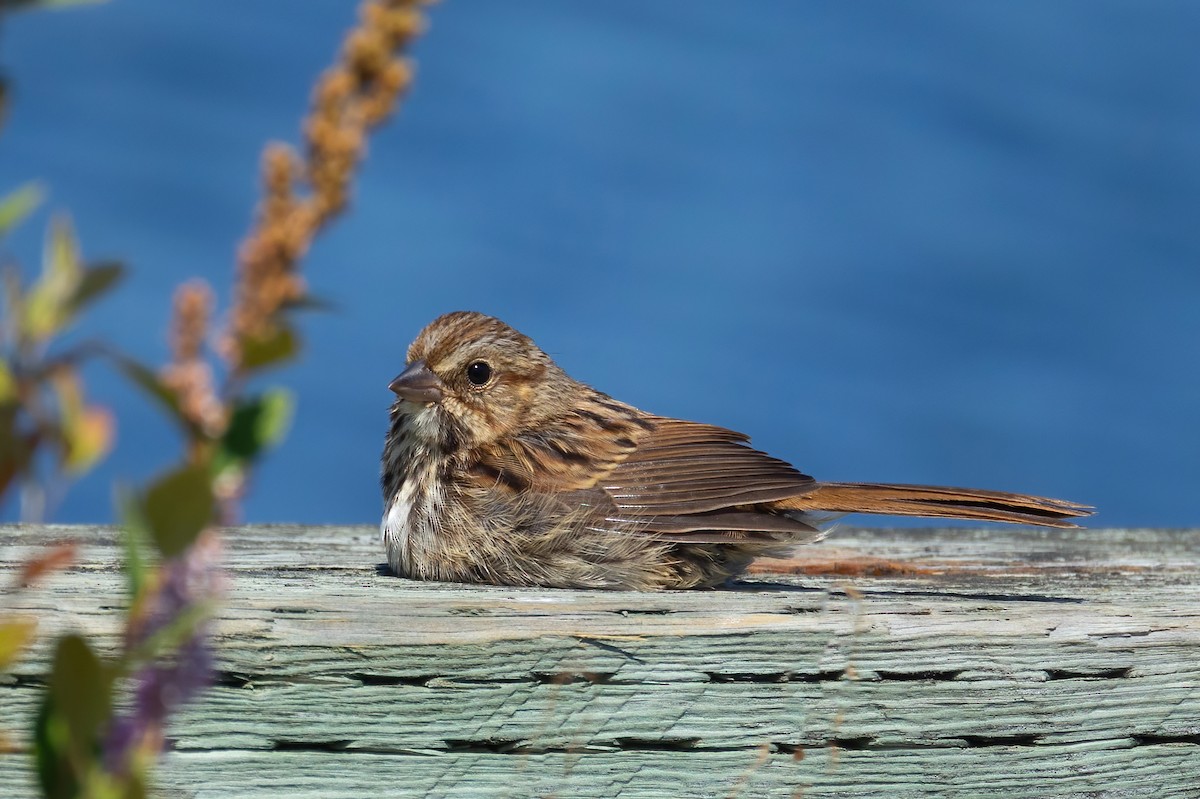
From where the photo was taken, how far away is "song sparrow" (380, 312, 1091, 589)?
11.3 ft

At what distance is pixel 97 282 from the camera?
85cm

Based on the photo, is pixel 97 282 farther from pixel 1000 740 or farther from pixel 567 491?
pixel 567 491

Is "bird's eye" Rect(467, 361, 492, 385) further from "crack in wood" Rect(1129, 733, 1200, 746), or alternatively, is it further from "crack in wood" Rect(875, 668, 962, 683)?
"crack in wood" Rect(1129, 733, 1200, 746)

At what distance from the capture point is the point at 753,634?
237 cm

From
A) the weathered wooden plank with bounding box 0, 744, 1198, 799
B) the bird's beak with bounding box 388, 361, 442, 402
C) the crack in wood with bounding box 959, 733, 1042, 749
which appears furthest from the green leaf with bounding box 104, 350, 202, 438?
the bird's beak with bounding box 388, 361, 442, 402

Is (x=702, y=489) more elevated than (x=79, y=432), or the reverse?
(x=702, y=489)

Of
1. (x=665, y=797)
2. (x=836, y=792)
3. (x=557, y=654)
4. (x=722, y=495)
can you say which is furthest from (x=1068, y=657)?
(x=722, y=495)

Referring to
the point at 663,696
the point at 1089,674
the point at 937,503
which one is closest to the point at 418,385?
the point at 937,503

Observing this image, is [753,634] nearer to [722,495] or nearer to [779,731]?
[779,731]

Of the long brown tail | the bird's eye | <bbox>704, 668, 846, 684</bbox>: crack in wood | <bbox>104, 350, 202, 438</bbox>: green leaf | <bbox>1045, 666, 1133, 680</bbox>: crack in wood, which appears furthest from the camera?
the bird's eye

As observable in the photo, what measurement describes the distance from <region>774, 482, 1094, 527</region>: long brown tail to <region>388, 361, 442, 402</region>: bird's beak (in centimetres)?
102

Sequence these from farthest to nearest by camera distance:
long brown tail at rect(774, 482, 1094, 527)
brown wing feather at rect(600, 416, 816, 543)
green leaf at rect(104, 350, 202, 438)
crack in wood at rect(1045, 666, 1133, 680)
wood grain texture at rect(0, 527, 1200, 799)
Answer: brown wing feather at rect(600, 416, 816, 543) < long brown tail at rect(774, 482, 1094, 527) < crack in wood at rect(1045, 666, 1133, 680) < wood grain texture at rect(0, 527, 1200, 799) < green leaf at rect(104, 350, 202, 438)

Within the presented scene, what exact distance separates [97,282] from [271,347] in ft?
0.42

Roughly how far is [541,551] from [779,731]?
118 centimetres
